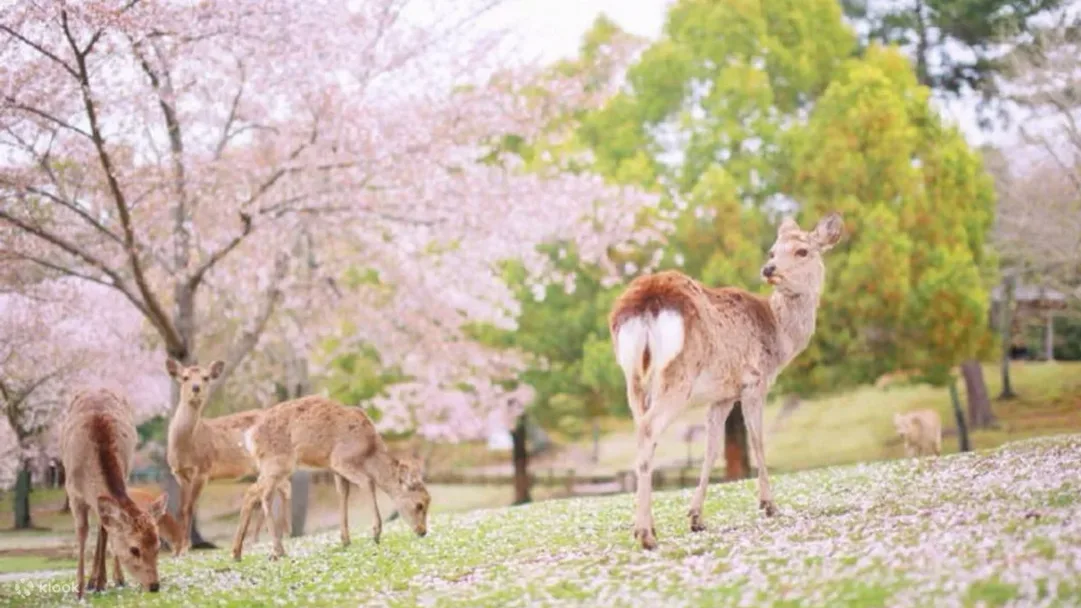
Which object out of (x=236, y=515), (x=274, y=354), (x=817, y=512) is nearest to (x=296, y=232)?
(x=274, y=354)

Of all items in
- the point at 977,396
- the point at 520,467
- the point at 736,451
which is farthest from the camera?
the point at 520,467

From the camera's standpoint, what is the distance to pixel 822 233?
7.39 metres

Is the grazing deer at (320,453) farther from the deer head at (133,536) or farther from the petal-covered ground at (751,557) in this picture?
the deer head at (133,536)

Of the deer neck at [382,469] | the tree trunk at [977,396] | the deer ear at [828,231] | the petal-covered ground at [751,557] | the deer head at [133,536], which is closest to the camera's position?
the petal-covered ground at [751,557]

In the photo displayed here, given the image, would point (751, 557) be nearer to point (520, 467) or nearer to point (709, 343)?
point (709, 343)

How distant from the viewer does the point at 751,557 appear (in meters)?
5.70

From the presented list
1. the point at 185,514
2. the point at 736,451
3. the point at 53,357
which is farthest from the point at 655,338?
the point at 736,451

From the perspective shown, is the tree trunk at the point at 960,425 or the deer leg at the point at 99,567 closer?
the deer leg at the point at 99,567

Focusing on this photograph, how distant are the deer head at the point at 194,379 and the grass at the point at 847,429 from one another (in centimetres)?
912

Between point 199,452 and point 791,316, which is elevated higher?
point 791,316

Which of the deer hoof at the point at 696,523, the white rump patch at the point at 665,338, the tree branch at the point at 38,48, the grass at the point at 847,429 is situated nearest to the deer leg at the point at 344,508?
the deer hoof at the point at 696,523

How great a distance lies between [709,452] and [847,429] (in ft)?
34.8

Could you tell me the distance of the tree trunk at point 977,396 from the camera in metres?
16.5

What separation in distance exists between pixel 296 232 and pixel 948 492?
6892 millimetres
